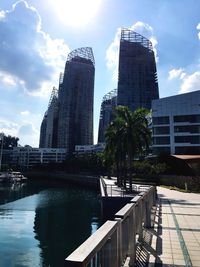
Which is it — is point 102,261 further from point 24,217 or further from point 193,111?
point 193,111

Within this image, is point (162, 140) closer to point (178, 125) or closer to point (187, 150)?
point (178, 125)

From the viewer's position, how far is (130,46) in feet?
535

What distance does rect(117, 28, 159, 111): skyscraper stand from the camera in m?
156

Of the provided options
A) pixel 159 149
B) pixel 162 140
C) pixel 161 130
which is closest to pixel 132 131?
pixel 159 149

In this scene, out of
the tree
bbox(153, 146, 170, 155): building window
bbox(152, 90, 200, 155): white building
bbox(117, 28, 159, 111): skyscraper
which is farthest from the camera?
bbox(117, 28, 159, 111): skyscraper

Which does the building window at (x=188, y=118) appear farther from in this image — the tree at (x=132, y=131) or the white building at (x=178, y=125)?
the tree at (x=132, y=131)

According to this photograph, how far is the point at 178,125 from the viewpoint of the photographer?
96312 mm

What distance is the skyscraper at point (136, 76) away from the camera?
156 meters

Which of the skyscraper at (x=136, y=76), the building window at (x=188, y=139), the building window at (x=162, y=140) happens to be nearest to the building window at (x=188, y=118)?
the building window at (x=188, y=139)

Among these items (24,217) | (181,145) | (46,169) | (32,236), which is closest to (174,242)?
(32,236)

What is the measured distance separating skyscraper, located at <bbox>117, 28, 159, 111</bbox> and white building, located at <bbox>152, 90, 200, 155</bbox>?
5608cm

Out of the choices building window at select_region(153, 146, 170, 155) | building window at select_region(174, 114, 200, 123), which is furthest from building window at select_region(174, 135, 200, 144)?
building window at select_region(174, 114, 200, 123)

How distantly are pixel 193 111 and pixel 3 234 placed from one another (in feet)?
272

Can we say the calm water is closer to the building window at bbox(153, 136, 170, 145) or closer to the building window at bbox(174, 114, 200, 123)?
the building window at bbox(153, 136, 170, 145)
